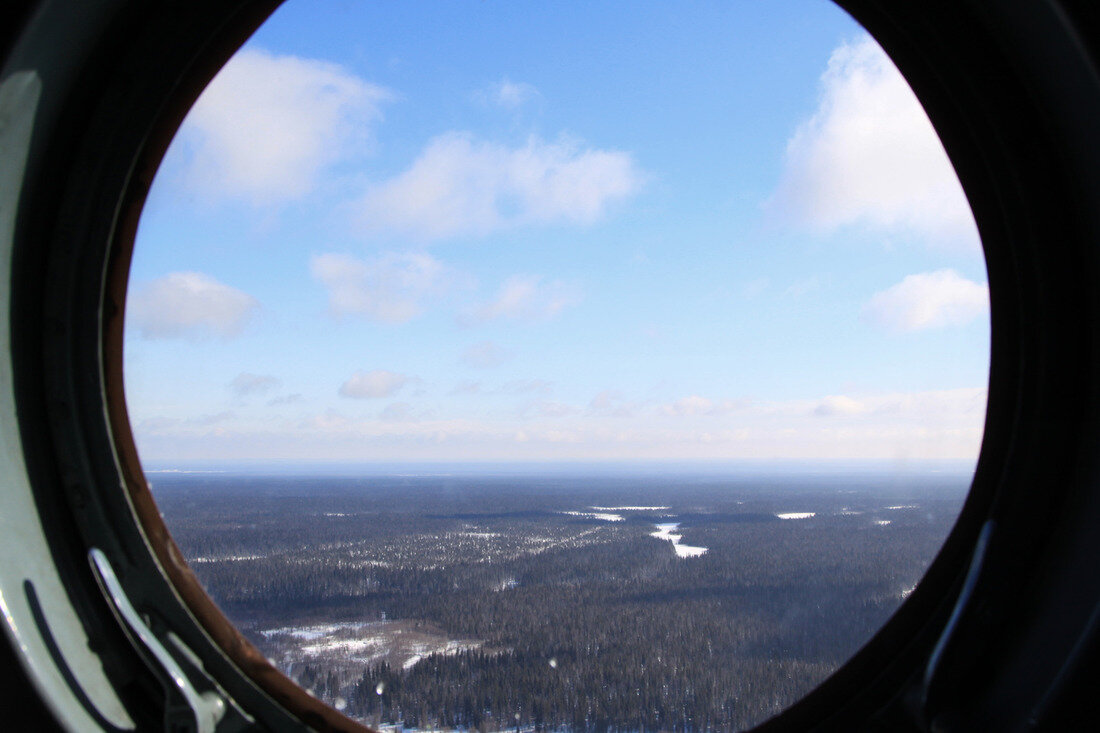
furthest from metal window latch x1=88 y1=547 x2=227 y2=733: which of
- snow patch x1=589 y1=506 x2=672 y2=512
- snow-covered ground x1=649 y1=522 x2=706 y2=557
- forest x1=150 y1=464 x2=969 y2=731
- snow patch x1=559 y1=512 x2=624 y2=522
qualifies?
snow patch x1=589 y1=506 x2=672 y2=512

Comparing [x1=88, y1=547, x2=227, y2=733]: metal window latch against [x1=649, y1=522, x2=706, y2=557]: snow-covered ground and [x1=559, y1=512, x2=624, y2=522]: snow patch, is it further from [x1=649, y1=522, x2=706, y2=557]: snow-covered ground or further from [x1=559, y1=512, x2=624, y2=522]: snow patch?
[x1=559, y1=512, x2=624, y2=522]: snow patch

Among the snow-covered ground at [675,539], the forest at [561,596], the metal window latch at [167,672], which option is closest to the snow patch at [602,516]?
the forest at [561,596]

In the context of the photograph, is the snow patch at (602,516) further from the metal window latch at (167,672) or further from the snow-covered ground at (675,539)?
the metal window latch at (167,672)

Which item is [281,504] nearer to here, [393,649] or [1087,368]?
[393,649]

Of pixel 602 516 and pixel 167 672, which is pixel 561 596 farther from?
pixel 602 516

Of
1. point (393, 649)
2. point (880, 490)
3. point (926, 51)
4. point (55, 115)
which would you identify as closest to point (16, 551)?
point (55, 115)
